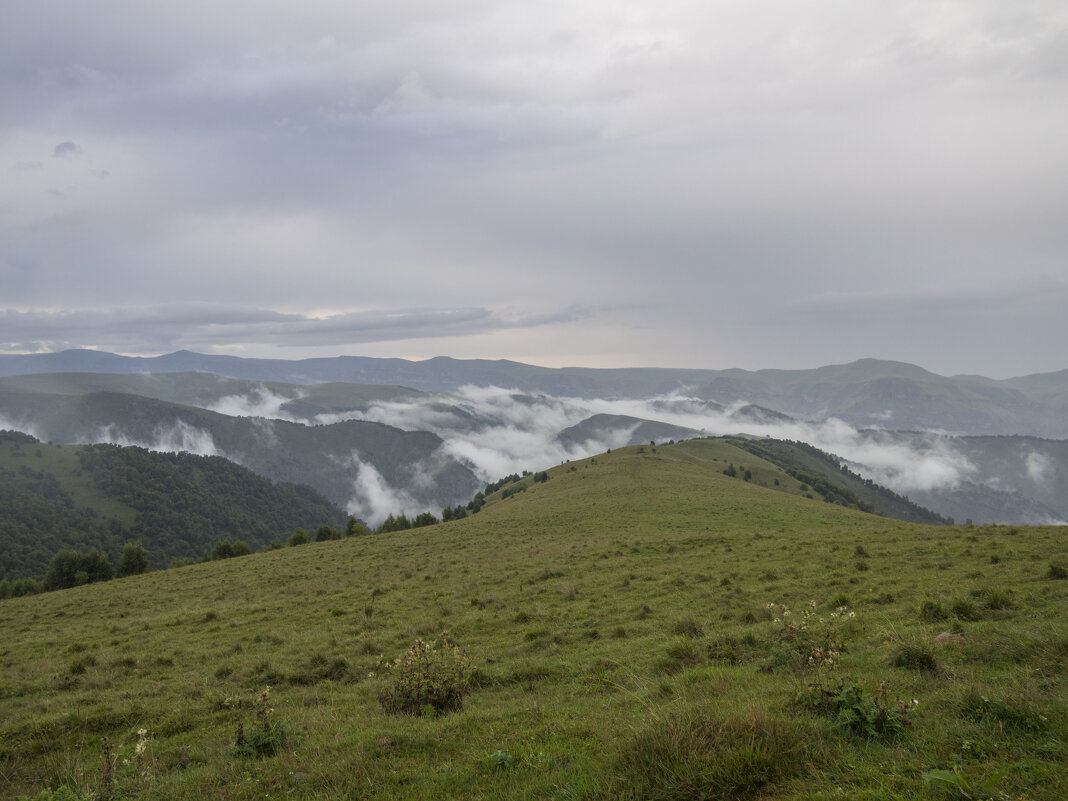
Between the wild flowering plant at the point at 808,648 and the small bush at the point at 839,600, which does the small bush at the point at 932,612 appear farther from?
the wild flowering plant at the point at 808,648

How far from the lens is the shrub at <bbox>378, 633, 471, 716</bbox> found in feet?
29.9

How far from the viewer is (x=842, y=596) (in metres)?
14.2

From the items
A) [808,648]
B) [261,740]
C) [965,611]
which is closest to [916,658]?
[808,648]

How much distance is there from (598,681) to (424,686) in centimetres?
323

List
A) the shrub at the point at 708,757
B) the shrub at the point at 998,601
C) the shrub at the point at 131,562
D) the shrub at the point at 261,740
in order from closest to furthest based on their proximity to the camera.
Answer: the shrub at the point at 708,757 → the shrub at the point at 261,740 → the shrub at the point at 998,601 → the shrub at the point at 131,562

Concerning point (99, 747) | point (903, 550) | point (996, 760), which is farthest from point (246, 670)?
point (903, 550)

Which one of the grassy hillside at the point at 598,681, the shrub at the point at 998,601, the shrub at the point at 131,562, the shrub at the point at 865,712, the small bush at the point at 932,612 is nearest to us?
the grassy hillside at the point at 598,681

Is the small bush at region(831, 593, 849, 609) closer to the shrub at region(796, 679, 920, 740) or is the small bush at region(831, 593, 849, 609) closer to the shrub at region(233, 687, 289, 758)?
the shrub at region(796, 679, 920, 740)

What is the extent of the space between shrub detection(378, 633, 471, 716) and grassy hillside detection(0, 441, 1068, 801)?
0.31 meters

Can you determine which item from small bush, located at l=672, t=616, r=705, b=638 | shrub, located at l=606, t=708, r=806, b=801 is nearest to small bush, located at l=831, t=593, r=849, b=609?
small bush, located at l=672, t=616, r=705, b=638

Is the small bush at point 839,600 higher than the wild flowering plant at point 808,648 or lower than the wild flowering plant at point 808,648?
lower

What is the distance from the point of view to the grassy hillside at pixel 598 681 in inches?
205

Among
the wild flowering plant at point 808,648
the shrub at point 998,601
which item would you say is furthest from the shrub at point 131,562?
the shrub at point 998,601

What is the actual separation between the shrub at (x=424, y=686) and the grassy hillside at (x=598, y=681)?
31cm
